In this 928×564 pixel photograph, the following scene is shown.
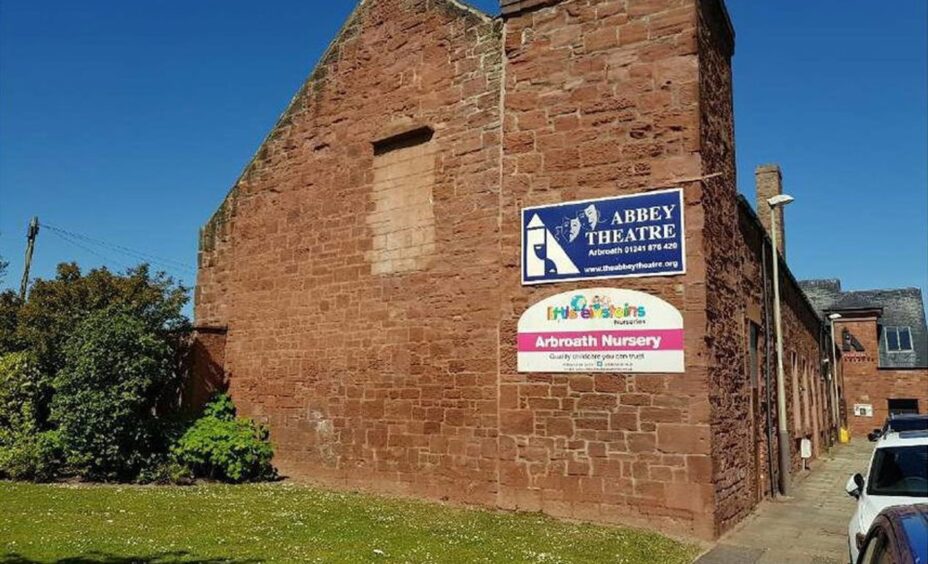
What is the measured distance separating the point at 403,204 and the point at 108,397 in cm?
631

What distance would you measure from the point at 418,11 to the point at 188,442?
895cm

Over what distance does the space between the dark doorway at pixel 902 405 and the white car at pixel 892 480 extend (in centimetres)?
3603

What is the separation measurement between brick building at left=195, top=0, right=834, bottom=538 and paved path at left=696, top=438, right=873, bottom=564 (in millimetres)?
395

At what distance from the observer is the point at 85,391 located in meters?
12.6

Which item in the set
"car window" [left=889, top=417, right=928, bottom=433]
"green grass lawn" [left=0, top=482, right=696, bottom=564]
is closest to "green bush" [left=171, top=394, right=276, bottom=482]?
"green grass lawn" [left=0, top=482, right=696, bottom=564]

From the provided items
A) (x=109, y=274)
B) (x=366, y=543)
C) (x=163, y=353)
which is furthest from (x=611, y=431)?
(x=109, y=274)

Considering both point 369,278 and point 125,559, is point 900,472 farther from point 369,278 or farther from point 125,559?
point 369,278

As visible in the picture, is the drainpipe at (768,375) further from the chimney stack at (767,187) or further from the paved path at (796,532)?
the chimney stack at (767,187)

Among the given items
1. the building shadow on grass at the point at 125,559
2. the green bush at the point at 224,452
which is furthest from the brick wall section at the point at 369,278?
the building shadow on grass at the point at 125,559

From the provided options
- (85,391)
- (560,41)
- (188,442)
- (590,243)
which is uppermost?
(560,41)

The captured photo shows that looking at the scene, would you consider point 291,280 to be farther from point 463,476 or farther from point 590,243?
point 590,243

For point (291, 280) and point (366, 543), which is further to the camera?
point (291, 280)

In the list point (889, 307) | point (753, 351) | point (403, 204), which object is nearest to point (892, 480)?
point (753, 351)

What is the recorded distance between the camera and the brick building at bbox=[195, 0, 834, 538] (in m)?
9.45
